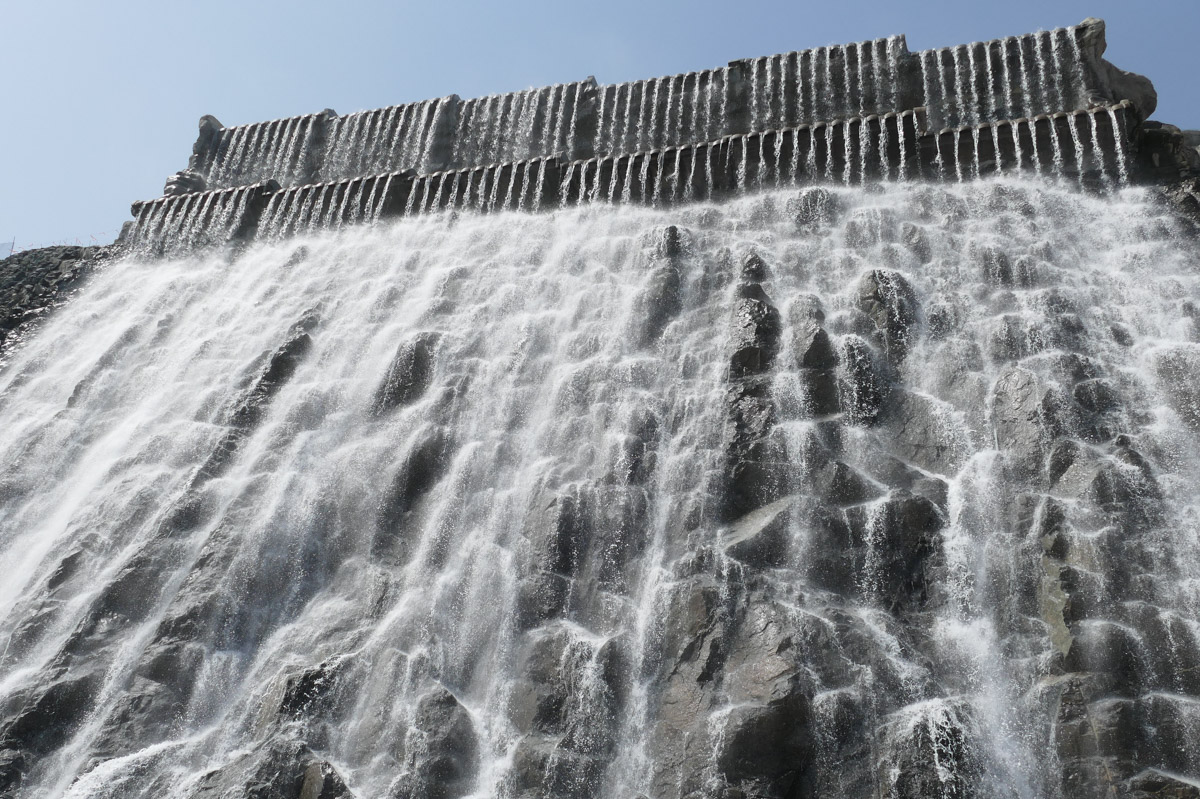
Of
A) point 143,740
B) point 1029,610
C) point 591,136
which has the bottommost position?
point 143,740

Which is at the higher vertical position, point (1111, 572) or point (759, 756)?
point (1111, 572)

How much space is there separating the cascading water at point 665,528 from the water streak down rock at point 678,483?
0.06 m

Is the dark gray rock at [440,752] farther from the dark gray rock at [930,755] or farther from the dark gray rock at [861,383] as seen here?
the dark gray rock at [861,383]

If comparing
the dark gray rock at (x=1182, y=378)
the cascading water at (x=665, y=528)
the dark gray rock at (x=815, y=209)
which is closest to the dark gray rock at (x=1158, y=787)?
the cascading water at (x=665, y=528)

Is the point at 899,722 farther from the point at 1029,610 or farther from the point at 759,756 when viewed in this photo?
the point at 1029,610

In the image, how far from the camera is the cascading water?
443 inches

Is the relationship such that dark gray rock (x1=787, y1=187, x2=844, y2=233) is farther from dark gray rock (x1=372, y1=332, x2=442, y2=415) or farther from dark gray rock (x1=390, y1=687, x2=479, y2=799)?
dark gray rock (x1=390, y1=687, x2=479, y2=799)

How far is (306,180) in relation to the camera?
29.7m

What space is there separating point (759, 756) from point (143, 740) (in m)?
8.33

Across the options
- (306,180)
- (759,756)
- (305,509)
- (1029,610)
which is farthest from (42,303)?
(1029,610)

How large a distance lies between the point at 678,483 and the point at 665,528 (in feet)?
2.73

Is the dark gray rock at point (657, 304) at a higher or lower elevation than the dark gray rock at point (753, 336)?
higher

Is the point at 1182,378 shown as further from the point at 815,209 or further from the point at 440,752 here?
the point at 440,752

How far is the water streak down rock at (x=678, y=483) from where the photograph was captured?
447 inches
